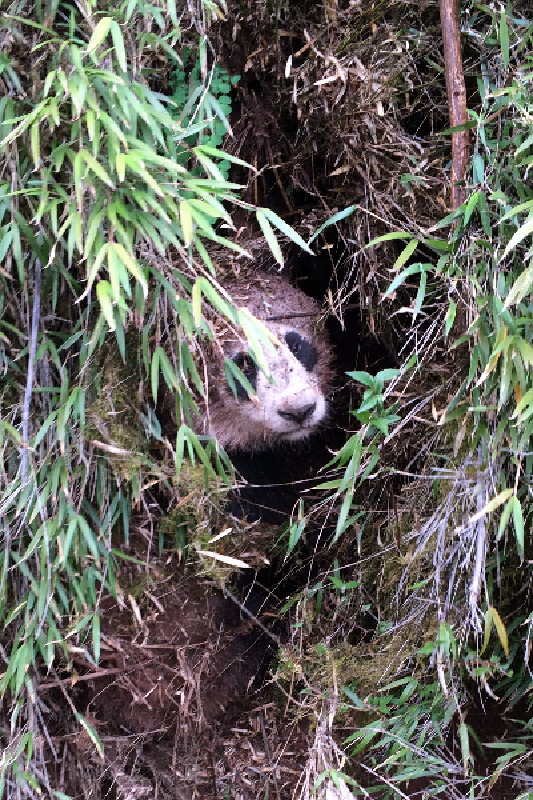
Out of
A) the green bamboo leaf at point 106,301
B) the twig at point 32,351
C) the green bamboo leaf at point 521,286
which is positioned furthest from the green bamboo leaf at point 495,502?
the twig at point 32,351

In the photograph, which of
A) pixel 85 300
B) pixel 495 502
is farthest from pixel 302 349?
pixel 495 502

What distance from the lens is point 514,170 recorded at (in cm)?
204

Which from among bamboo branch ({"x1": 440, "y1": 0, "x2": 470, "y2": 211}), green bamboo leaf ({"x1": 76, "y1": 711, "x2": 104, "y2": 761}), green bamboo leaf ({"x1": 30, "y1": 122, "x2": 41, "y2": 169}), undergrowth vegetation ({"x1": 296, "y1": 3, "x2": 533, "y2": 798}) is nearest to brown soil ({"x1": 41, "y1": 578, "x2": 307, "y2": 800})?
green bamboo leaf ({"x1": 76, "y1": 711, "x2": 104, "y2": 761})

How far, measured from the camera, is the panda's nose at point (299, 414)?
2.66 meters

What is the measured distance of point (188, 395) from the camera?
221 centimetres

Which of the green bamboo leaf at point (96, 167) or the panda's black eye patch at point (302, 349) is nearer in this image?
the green bamboo leaf at point (96, 167)

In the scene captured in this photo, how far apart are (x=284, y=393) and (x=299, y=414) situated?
10cm

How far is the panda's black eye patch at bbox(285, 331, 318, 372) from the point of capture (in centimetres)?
293

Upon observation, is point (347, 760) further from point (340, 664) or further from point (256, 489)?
point (256, 489)

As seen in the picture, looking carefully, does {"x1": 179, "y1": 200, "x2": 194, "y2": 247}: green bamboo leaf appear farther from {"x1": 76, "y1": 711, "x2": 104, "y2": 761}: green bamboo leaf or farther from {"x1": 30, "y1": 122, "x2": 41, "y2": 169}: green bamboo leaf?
{"x1": 76, "y1": 711, "x2": 104, "y2": 761}: green bamboo leaf

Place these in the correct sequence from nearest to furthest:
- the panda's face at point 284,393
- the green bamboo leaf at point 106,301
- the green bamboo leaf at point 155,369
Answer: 1. the green bamboo leaf at point 106,301
2. the green bamboo leaf at point 155,369
3. the panda's face at point 284,393

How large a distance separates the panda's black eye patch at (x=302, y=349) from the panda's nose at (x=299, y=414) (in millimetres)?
291

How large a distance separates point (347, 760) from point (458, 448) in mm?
980

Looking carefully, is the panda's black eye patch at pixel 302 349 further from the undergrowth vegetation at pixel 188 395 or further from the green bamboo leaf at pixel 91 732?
the green bamboo leaf at pixel 91 732
